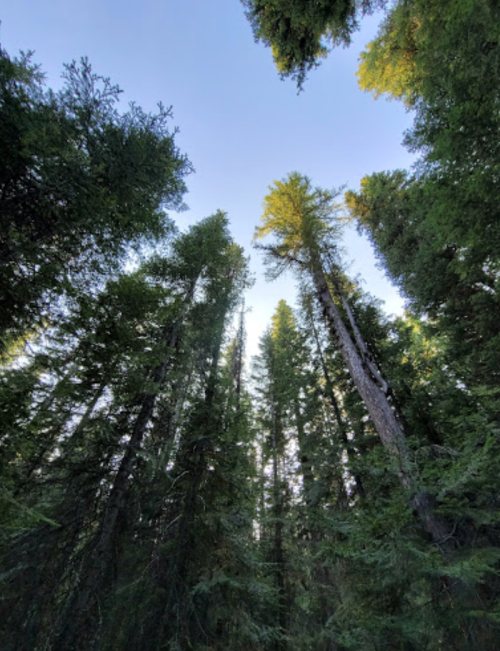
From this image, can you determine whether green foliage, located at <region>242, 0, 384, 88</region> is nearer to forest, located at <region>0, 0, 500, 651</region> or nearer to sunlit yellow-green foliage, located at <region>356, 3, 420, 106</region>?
forest, located at <region>0, 0, 500, 651</region>

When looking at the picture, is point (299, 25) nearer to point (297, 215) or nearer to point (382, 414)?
point (297, 215)

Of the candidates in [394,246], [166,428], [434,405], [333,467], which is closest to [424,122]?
[434,405]

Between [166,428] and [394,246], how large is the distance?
1173cm

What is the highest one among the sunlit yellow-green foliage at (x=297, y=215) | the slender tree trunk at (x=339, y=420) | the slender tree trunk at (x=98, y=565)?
the sunlit yellow-green foliage at (x=297, y=215)

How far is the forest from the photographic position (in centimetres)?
404

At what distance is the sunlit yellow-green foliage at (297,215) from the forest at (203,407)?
123 inches

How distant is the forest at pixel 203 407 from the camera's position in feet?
13.3

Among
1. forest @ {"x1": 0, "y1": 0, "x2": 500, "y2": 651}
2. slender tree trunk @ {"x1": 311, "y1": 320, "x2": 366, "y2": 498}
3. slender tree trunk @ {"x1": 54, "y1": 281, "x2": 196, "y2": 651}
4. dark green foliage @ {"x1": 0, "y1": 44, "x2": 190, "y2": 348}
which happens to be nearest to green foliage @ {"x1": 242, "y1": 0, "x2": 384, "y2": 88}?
forest @ {"x1": 0, "y1": 0, "x2": 500, "y2": 651}

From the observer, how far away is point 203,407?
783 centimetres

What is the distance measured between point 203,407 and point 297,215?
9.19m

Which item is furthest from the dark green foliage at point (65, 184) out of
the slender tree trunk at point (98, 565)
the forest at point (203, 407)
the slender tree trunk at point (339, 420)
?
the slender tree trunk at point (339, 420)

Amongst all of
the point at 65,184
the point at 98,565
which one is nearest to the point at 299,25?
the point at 65,184

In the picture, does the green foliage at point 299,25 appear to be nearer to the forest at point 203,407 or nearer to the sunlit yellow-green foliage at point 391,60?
the forest at point 203,407

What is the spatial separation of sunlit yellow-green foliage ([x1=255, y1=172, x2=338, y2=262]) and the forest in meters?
3.12
